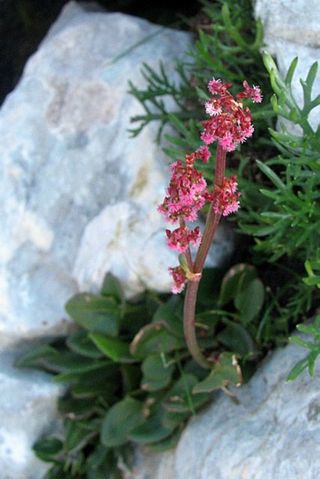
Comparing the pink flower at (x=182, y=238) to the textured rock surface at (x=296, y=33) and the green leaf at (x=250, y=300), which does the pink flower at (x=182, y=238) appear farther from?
the green leaf at (x=250, y=300)

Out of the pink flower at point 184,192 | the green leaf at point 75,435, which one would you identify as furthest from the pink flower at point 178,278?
the green leaf at point 75,435

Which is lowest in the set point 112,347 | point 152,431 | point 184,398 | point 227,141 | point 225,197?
point 152,431

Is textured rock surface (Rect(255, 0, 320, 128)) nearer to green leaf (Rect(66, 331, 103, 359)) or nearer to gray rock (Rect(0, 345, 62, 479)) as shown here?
green leaf (Rect(66, 331, 103, 359))

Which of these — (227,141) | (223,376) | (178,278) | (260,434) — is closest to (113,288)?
(223,376)

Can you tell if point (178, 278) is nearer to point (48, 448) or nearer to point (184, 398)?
point (184, 398)

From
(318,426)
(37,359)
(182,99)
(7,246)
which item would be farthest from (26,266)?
(318,426)
